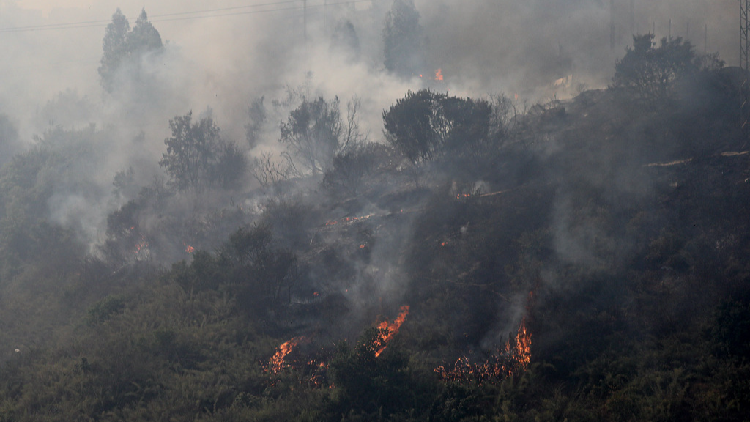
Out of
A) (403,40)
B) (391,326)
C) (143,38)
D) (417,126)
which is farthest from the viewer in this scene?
(143,38)

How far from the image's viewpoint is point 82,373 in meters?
19.7

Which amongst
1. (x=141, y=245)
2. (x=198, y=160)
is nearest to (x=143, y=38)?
(x=198, y=160)

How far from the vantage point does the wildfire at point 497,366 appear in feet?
56.6

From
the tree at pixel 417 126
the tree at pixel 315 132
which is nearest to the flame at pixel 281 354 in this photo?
the tree at pixel 417 126

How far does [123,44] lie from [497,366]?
6995 centimetres

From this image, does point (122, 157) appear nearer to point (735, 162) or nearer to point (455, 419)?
point (455, 419)

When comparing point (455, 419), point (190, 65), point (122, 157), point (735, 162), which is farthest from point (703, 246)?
point (190, 65)

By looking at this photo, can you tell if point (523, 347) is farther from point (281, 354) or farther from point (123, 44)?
point (123, 44)

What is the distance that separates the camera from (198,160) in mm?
44250

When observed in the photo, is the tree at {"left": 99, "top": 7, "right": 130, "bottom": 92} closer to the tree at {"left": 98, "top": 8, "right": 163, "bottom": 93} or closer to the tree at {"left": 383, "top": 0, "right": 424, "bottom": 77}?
the tree at {"left": 98, "top": 8, "right": 163, "bottom": 93}

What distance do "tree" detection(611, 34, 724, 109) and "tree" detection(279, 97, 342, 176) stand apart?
23.5 m

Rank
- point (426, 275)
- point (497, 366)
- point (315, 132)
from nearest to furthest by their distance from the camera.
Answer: point (497, 366)
point (426, 275)
point (315, 132)

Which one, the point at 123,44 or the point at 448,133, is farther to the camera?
the point at 123,44

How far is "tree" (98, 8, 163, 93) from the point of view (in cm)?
6706
